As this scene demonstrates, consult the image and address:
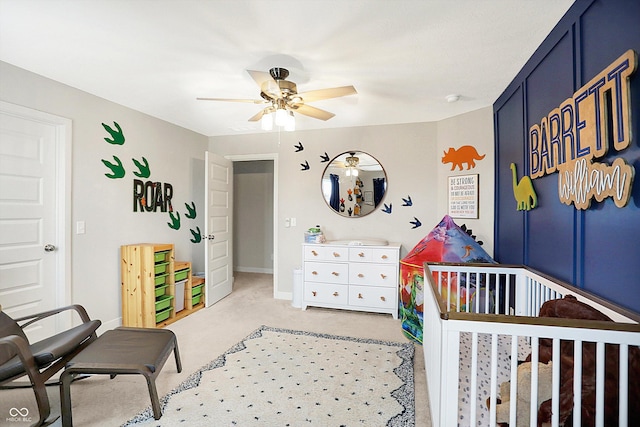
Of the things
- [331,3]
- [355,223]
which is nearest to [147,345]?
[331,3]

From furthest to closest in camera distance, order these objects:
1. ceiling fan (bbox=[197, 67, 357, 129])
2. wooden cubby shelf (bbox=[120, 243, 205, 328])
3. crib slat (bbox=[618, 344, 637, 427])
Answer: wooden cubby shelf (bbox=[120, 243, 205, 328]), ceiling fan (bbox=[197, 67, 357, 129]), crib slat (bbox=[618, 344, 637, 427])

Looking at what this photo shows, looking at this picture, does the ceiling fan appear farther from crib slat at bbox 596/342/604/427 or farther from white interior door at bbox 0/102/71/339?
crib slat at bbox 596/342/604/427

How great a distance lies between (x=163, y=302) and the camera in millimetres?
3295

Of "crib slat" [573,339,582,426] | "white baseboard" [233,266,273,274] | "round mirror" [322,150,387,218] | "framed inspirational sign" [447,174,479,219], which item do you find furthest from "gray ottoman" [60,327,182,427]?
"white baseboard" [233,266,273,274]

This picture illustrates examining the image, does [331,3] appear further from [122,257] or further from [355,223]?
[122,257]

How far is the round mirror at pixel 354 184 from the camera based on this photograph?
12.9 feet

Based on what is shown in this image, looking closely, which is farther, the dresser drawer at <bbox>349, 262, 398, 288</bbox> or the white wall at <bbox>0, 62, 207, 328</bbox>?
the dresser drawer at <bbox>349, 262, 398, 288</bbox>

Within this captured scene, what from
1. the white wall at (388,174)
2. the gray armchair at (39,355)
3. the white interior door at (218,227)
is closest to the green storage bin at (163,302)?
the white interior door at (218,227)

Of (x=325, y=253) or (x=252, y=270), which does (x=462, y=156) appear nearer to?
(x=325, y=253)

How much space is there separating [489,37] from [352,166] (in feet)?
7.36

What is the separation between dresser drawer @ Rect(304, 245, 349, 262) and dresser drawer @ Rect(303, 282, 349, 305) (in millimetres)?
319

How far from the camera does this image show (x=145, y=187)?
11.4ft

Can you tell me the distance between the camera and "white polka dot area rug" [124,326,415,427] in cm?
179

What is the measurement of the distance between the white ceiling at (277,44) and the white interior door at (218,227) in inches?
47.1
